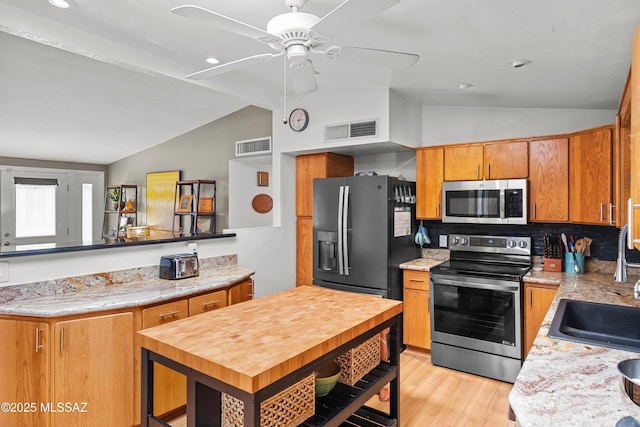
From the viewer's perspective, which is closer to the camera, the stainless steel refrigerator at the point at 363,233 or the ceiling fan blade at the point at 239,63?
the ceiling fan blade at the point at 239,63

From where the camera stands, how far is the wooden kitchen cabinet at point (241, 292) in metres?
3.01

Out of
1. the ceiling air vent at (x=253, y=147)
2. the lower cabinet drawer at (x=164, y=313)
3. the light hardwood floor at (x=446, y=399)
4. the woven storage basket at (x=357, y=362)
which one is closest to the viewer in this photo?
the woven storage basket at (x=357, y=362)

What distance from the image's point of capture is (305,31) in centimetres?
171

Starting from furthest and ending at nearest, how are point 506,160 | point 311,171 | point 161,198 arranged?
point 161,198, point 311,171, point 506,160

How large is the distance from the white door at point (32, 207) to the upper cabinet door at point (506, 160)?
22.1 ft

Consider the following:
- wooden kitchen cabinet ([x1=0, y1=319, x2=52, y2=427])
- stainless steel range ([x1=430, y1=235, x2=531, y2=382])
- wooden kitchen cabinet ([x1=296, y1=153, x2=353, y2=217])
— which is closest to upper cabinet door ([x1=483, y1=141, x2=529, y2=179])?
stainless steel range ([x1=430, y1=235, x2=531, y2=382])

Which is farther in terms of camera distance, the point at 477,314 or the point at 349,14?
the point at 477,314

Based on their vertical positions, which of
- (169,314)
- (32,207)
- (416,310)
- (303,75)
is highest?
(303,75)

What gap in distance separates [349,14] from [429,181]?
2.62 metres

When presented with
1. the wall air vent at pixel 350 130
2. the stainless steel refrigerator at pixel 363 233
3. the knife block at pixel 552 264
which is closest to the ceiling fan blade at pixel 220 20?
the wall air vent at pixel 350 130

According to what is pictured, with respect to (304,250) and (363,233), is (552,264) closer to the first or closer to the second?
(363,233)

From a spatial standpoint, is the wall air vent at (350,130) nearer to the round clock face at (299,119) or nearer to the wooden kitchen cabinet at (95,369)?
the round clock face at (299,119)

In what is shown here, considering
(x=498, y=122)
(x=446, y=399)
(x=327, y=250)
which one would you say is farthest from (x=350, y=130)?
(x=446, y=399)

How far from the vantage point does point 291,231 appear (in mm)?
A: 4523
